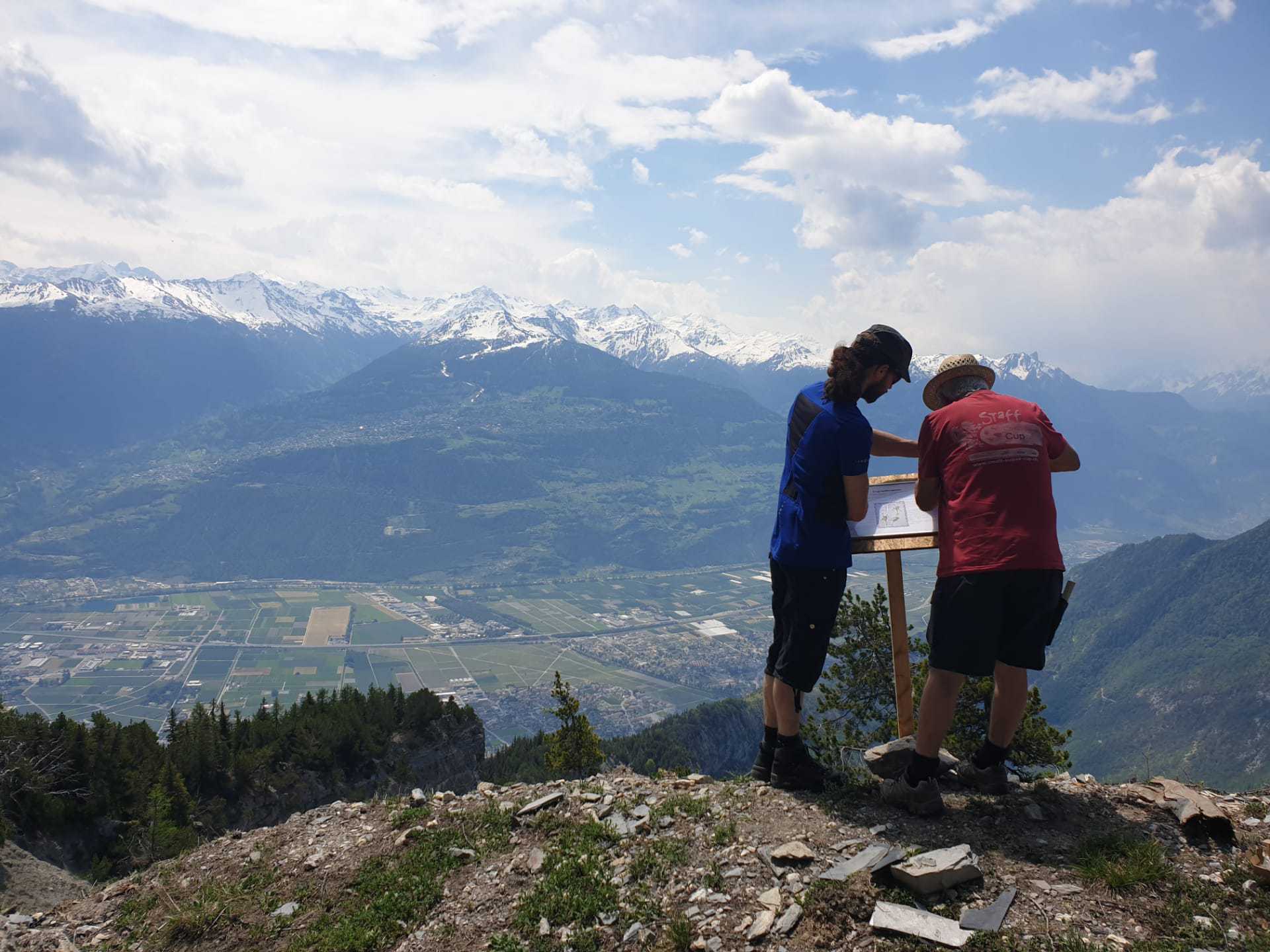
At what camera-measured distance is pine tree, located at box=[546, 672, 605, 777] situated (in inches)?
947

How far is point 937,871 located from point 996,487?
268 cm

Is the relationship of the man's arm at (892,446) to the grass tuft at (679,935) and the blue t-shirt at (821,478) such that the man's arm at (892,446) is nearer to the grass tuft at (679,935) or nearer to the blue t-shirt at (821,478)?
the blue t-shirt at (821,478)

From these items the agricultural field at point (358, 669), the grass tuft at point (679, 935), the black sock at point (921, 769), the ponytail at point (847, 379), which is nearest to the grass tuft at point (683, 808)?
the grass tuft at point (679, 935)

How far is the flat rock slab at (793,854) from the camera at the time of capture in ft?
17.6

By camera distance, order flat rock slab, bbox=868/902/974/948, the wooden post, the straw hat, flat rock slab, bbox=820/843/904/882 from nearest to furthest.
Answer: flat rock slab, bbox=868/902/974/948, flat rock slab, bbox=820/843/904/882, the straw hat, the wooden post

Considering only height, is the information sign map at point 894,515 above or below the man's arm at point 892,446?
below

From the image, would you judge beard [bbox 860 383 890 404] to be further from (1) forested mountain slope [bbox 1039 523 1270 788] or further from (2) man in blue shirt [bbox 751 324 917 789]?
(1) forested mountain slope [bbox 1039 523 1270 788]

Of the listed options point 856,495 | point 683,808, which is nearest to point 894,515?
point 856,495

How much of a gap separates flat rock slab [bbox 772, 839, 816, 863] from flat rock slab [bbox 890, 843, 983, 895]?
2.12 ft

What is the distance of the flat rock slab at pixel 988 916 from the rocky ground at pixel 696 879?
2.4 inches

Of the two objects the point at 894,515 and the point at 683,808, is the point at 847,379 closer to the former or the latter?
the point at 894,515

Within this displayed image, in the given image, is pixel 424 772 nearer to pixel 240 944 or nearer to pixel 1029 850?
pixel 240 944

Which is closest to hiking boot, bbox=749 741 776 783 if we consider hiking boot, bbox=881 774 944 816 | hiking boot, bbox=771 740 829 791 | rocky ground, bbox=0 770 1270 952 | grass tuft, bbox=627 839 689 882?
rocky ground, bbox=0 770 1270 952

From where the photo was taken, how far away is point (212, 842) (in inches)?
313
